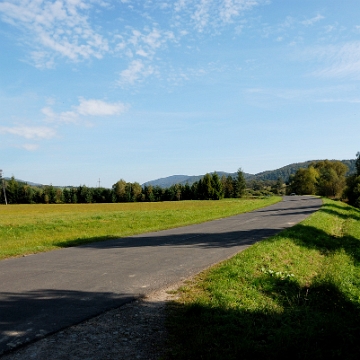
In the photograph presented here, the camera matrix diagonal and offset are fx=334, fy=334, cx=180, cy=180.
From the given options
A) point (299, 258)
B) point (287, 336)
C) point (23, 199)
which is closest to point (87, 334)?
point (287, 336)

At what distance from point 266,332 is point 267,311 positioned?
1.08 m

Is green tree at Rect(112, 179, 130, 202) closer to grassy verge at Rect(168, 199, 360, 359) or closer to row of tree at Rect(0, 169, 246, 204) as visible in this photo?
row of tree at Rect(0, 169, 246, 204)

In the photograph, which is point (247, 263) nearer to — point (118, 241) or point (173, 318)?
point (173, 318)

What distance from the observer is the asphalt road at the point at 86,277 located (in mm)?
5676

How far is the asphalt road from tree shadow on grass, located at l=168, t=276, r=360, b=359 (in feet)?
5.66

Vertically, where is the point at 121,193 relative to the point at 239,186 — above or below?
below

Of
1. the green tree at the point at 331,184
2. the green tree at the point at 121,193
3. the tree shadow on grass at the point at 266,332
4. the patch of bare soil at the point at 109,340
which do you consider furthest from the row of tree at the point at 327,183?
the patch of bare soil at the point at 109,340

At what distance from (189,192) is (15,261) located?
98.1 m

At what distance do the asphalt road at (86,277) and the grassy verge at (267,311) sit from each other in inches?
47.8

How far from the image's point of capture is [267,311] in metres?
6.45

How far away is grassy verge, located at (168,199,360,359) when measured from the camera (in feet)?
15.9

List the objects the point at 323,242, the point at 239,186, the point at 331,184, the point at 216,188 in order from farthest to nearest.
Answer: the point at 239,186 < the point at 216,188 < the point at 331,184 < the point at 323,242

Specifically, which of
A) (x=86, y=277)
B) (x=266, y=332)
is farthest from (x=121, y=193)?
(x=266, y=332)

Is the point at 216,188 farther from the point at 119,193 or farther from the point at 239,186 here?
the point at 119,193
